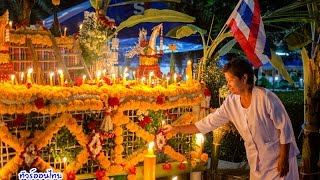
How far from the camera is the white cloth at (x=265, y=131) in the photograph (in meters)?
4.48

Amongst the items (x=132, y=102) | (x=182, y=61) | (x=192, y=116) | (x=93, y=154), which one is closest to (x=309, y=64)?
(x=192, y=116)

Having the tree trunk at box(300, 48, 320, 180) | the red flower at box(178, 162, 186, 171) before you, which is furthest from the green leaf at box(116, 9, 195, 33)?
the red flower at box(178, 162, 186, 171)

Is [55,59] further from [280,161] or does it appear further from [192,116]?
[280,161]

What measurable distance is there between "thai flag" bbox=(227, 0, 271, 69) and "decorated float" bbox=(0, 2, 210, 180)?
94 cm

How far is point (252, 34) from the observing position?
233 inches

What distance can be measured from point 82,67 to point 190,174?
6.99 ft

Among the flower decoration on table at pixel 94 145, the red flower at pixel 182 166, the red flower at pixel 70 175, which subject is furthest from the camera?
the red flower at pixel 182 166

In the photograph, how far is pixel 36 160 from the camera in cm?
514

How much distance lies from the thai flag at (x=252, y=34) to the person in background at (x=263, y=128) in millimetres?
1264

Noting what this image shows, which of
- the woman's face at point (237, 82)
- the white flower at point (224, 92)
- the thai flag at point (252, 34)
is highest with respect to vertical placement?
the thai flag at point (252, 34)

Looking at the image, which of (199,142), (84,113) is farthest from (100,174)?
(199,142)

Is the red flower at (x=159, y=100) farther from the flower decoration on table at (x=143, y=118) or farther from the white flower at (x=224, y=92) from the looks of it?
the white flower at (x=224, y=92)

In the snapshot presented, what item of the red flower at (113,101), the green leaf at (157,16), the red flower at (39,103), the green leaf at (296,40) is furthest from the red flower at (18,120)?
the green leaf at (296,40)

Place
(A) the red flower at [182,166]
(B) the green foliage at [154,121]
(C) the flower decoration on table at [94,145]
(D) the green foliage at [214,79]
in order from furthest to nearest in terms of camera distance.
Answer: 1. (D) the green foliage at [214,79]
2. (A) the red flower at [182,166]
3. (B) the green foliage at [154,121]
4. (C) the flower decoration on table at [94,145]
